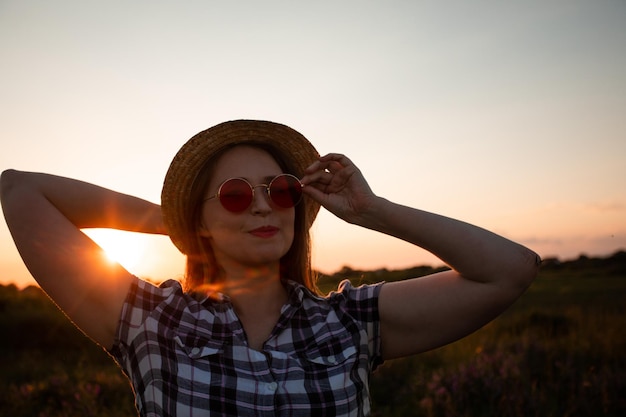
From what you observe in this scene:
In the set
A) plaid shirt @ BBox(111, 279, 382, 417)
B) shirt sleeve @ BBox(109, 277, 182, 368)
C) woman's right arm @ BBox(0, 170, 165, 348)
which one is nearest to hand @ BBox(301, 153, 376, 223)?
plaid shirt @ BBox(111, 279, 382, 417)

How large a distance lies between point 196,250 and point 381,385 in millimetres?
4592

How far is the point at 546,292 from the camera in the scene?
66.0 ft

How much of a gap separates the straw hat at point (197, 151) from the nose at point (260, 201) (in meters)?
0.37

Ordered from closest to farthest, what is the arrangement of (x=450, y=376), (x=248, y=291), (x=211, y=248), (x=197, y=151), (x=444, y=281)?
(x=444, y=281) < (x=248, y=291) < (x=197, y=151) < (x=211, y=248) < (x=450, y=376)

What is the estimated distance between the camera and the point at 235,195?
2541mm

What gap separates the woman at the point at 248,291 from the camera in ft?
7.50

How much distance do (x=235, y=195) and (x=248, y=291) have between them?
52cm

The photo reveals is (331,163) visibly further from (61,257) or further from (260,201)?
(61,257)

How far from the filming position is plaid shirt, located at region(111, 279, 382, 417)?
2223 millimetres

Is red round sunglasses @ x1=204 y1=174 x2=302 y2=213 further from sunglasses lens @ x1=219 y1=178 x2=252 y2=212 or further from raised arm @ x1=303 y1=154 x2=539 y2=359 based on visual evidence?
raised arm @ x1=303 y1=154 x2=539 y2=359

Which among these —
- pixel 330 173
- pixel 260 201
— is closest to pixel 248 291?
pixel 260 201

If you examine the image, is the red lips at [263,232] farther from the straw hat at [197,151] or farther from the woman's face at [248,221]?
the straw hat at [197,151]

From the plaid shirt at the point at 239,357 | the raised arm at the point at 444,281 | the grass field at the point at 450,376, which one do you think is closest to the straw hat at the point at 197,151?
the plaid shirt at the point at 239,357

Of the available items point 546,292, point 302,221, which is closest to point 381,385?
point 302,221
